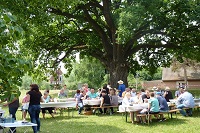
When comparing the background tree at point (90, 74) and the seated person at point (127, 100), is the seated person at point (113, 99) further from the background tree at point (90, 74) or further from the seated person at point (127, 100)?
the background tree at point (90, 74)

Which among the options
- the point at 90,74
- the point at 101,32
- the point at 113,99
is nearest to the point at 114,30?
the point at 101,32

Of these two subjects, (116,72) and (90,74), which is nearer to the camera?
(116,72)

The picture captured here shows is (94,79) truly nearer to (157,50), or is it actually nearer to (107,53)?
(157,50)

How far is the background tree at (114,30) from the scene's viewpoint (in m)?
18.8

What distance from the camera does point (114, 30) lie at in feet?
74.7

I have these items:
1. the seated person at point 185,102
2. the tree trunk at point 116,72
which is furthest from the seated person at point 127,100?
the tree trunk at point 116,72

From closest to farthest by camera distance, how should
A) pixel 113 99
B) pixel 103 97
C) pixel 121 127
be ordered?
pixel 121 127
pixel 103 97
pixel 113 99

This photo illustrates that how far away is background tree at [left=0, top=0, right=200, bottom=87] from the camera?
1878cm

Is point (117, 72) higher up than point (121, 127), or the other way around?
point (117, 72)

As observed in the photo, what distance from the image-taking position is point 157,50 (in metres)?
29.2

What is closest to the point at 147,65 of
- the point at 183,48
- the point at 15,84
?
the point at 183,48

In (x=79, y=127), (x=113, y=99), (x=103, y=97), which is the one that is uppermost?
(x=103, y=97)

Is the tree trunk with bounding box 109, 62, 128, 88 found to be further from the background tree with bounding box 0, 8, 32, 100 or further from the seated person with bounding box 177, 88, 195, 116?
the background tree with bounding box 0, 8, 32, 100

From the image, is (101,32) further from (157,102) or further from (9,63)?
(9,63)
